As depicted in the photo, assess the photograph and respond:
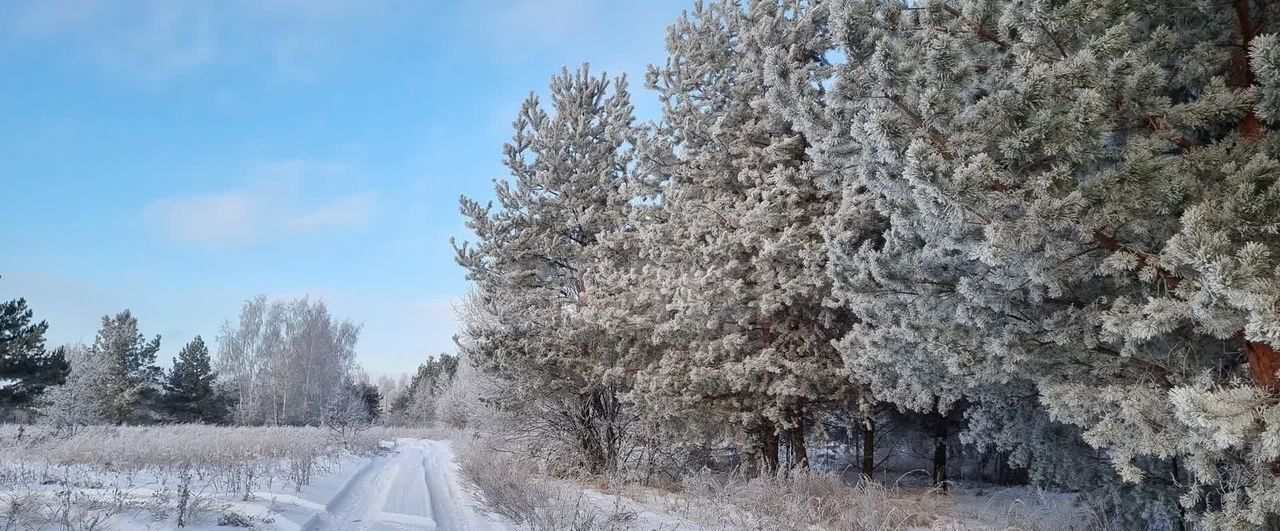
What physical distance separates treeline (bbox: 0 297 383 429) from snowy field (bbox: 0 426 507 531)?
10.00 m

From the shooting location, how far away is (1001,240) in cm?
373

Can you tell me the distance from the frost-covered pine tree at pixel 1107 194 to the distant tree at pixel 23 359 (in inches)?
1070

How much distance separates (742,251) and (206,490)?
7.91 metres

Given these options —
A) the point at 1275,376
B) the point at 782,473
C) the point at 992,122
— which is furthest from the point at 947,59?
the point at 782,473

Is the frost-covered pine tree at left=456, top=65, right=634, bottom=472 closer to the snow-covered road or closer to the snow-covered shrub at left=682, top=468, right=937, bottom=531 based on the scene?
the snow-covered road

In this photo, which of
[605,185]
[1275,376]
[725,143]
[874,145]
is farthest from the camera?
[605,185]

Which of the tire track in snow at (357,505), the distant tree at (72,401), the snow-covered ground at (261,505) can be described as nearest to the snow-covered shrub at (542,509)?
the snow-covered ground at (261,505)

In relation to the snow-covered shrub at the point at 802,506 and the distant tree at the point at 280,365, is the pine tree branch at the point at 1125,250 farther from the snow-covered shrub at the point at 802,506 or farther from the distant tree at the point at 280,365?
the distant tree at the point at 280,365

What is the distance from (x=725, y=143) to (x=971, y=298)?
582 centimetres

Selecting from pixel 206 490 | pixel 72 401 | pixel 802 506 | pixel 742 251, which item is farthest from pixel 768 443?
pixel 72 401

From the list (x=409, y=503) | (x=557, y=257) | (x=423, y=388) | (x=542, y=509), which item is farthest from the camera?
(x=423, y=388)

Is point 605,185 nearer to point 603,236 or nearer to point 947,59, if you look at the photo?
point 603,236

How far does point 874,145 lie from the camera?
14.4 feet

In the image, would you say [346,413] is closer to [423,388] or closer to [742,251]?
[742,251]
